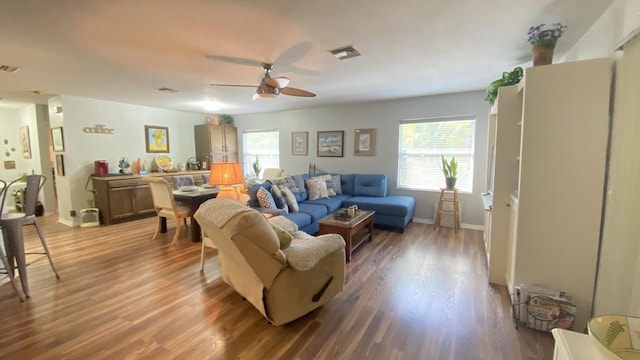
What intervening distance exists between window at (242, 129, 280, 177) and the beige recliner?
4870mm

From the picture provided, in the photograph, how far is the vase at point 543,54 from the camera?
2168mm

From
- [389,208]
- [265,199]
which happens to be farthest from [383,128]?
[265,199]

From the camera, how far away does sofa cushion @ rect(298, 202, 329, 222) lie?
4023 millimetres

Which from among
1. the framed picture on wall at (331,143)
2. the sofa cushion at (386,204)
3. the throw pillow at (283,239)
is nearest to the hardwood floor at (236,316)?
the throw pillow at (283,239)

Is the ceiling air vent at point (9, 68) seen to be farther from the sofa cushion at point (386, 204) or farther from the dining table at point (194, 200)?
the sofa cushion at point (386, 204)

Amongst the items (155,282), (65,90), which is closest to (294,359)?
(155,282)

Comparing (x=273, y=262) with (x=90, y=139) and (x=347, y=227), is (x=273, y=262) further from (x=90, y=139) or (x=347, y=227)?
(x=90, y=139)

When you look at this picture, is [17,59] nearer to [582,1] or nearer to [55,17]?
[55,17]

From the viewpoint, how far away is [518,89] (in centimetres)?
248

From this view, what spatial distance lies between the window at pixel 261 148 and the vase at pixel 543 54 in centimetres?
543

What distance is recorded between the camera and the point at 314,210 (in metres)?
4.14

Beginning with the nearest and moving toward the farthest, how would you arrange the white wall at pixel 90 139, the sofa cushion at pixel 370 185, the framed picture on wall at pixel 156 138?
the white wall at pixel 90 139
the sofa cushion at pixel 370 185
the framed picture on wall at pixel 156 138

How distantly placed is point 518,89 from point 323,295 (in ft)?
8.34

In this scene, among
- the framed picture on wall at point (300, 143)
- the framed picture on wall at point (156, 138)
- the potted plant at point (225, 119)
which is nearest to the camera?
the framed picture on wall at point (156, 138)
